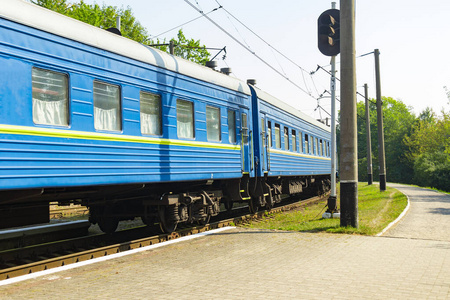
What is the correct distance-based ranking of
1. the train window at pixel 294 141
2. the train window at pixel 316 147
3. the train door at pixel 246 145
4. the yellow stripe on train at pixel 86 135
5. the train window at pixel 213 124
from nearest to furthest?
Result: the yellow stripe on train at pixel 86 135 < the train window at pixel 213 124 < the train door at pixel 246 145 < the train window at pixel 294 141 < the train window at pixel 316 147

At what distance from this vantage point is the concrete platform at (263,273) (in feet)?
18.2

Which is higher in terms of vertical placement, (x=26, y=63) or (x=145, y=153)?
(x=26, y=63)

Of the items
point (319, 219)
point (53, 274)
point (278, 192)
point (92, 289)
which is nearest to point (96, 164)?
point (53, 274)

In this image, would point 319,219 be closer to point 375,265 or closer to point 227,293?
point 375,265

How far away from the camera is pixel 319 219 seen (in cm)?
1295

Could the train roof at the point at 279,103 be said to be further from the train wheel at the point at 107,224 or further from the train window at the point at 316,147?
the train wheel at the point at 107,224

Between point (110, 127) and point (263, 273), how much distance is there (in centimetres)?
350

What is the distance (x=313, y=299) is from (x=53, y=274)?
3.54m

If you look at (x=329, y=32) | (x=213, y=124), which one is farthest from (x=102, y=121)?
(x=329, y=32)

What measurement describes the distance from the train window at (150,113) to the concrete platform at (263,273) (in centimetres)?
217

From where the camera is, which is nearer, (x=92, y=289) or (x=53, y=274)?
(x=92, y=289)

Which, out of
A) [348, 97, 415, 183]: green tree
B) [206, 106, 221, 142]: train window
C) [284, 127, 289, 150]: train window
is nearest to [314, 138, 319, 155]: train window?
[284, 127, 289, 150]: train window

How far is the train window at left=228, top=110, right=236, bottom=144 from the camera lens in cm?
1236

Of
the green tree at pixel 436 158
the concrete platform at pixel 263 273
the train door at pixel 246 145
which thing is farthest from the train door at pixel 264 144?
the green tree at pixel 436 158
